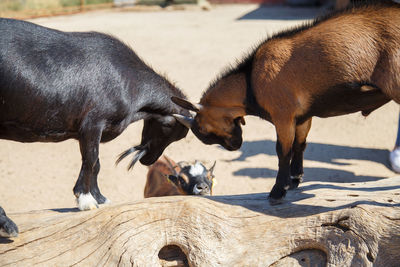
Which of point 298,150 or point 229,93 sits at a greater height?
point 229,93

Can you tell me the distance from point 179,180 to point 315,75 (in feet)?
7.85

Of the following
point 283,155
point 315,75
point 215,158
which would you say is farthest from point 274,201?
point 215,158

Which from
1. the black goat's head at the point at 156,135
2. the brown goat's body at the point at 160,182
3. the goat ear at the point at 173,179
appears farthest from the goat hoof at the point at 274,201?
the brown goat's body at the point at 160,182

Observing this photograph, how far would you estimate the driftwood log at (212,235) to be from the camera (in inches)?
138

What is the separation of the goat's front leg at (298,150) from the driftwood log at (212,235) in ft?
1.31

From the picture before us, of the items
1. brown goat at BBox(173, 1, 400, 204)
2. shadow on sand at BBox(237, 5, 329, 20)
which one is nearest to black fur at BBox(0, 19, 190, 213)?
brown goat at BBox(173, 1, 400, 204)

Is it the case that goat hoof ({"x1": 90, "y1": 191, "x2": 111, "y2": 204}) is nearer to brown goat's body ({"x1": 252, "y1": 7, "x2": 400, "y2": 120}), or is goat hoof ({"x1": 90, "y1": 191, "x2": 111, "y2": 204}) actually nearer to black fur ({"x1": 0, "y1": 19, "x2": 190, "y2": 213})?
black fur ({"x1": 0, "y1": 19, "x2": 190, "y2": 213})

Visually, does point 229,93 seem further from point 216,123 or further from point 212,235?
point 212,235

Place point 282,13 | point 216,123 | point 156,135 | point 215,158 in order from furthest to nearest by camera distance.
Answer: point 282,13 → point 215,158 → point 156,135 → point 216,123

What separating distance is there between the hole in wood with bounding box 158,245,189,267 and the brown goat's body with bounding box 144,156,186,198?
2052mm

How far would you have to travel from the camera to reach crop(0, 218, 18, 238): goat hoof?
3.49 metres

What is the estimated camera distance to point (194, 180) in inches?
214

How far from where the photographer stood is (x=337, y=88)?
3.46 m

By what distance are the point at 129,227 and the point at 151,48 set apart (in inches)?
365
